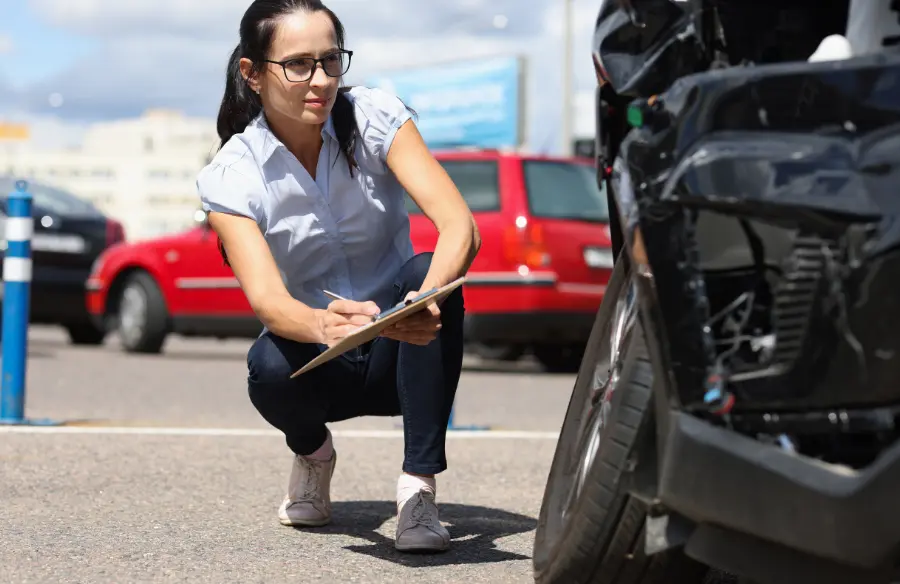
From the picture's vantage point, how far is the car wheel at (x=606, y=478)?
2.26m

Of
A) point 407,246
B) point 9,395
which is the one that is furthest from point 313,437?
point 9,395

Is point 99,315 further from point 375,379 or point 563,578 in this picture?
point 563,578

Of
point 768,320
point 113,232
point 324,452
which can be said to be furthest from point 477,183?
point 768,320

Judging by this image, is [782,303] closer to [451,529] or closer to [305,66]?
[305,66]

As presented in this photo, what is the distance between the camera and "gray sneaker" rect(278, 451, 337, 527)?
392 cm

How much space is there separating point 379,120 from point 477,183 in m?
6.84

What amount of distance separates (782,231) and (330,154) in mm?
1949

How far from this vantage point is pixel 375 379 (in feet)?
12.1

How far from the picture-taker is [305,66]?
353 cm

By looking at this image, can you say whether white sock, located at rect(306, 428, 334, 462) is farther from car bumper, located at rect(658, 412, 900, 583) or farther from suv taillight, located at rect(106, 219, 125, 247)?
suv taillight, located at rect(106, 219, 125, 247)

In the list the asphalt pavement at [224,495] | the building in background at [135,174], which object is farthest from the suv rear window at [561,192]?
the building in background at [135,174]

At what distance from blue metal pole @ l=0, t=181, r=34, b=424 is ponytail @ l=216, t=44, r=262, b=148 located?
9.13ft

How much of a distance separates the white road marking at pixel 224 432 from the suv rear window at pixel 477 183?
4057 millimetres

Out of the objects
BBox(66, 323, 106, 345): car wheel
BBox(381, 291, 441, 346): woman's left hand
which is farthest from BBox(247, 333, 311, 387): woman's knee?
BBox(66, 323, 106, 345): car wheel
